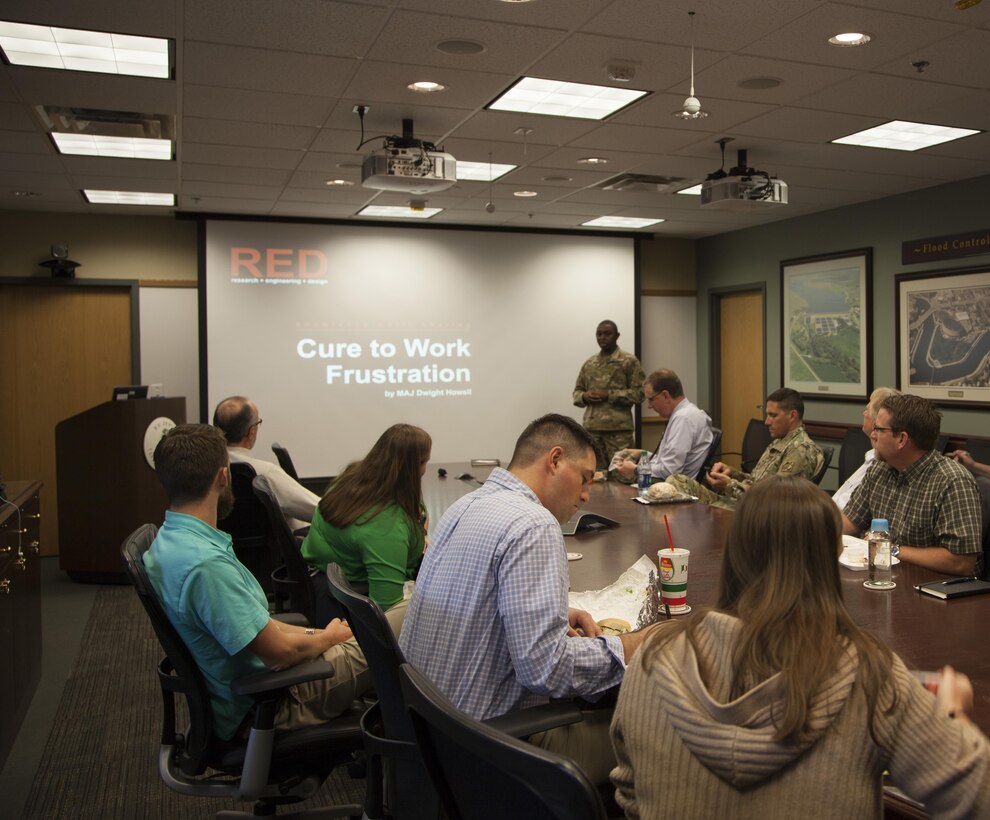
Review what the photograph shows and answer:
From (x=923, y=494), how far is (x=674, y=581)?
114cm

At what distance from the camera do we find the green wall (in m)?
6.20

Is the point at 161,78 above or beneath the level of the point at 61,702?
above

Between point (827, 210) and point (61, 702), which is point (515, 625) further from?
point (827, 210)

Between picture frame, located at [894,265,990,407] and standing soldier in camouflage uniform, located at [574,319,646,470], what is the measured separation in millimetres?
2181

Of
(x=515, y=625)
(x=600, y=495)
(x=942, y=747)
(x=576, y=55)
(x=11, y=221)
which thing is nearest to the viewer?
(x=942, y=747)

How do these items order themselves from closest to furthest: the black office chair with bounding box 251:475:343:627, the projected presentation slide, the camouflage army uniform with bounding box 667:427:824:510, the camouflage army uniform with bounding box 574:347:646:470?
the black office chair with bounding box 251:475:343:627 < the camouflage army uniform with bounding box 667:427:824:510 < the projected presentation slide < the camouflage army uniform with bounding box 574:347:646:470

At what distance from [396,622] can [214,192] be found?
4.90 m

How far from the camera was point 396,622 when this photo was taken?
229cm

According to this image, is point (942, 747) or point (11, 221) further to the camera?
point (11, 221)

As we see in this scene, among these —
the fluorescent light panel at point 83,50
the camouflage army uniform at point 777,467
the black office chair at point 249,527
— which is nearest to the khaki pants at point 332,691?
the black office chair at point 249,527

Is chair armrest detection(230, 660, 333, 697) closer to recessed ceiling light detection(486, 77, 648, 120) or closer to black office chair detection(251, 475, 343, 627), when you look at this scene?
black office chair detection(251, 475, 343, 627)

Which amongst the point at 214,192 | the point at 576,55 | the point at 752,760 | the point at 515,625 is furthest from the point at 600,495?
the point at 214,192

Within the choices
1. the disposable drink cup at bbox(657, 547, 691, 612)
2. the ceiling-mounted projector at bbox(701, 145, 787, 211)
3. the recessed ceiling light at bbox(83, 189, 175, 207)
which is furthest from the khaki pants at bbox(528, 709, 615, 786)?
the recessed ceiling light at bbox(83, 189, 175, 207)

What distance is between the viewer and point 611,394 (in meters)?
7.61
